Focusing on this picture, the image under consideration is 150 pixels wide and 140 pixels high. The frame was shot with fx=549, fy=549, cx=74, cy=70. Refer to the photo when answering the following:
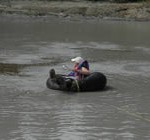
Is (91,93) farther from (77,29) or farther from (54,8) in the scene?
(54,8)

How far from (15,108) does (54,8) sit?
3691 cm

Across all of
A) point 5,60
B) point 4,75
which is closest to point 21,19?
point 5,60

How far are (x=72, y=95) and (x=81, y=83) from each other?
46 cm

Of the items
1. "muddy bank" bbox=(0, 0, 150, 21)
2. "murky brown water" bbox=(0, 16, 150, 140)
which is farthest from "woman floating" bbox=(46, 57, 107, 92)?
"muddy bank" bbox=(0, 0, 150, 21)

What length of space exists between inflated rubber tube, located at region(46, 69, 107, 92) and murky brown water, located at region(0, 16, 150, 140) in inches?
7.6

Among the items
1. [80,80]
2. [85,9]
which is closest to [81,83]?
[80,80]

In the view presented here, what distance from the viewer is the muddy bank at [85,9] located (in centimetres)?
4625

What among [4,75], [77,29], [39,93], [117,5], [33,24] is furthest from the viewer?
[117,5]

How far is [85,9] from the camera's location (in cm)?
4834

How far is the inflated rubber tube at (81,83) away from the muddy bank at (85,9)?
101 ft

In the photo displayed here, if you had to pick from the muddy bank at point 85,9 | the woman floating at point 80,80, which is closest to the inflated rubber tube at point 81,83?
the woman floating at point 80,80

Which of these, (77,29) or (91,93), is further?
(77,29)

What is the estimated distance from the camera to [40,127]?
10945 mm

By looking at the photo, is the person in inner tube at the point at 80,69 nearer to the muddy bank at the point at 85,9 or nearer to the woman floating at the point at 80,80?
the woman floating at the point at 80,80
